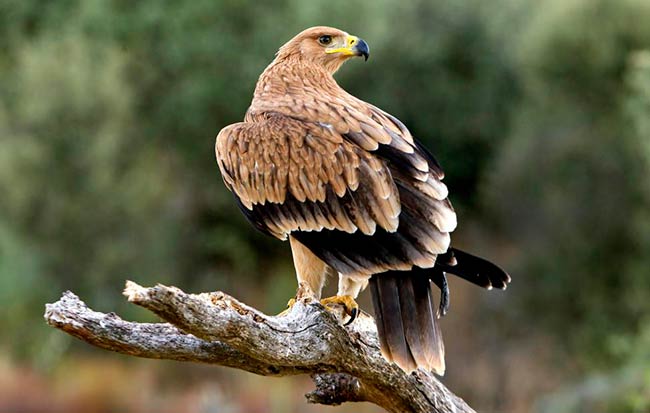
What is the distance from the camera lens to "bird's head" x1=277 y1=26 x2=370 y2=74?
6480 mm

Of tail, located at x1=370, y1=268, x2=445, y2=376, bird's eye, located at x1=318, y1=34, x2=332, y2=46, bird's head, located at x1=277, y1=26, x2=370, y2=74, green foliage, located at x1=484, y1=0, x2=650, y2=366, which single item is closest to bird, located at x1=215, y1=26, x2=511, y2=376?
tail, located at x1=370, y1=268, x2=445, y2=376

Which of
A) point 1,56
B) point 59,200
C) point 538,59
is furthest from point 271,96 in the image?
point 1,56

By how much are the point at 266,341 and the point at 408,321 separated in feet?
2.23

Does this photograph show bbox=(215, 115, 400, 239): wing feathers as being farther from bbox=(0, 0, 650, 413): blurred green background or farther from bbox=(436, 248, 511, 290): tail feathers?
bbox=(0, 0, 650, 413): blurred green background

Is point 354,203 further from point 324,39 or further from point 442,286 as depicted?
point 324,39

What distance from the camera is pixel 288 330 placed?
5.07 m

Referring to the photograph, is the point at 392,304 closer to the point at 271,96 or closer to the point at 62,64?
the point at 271,96

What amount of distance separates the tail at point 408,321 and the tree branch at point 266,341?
0.93 feet

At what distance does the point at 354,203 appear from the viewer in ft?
17.8

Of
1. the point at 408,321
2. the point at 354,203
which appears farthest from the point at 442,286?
the point at 354,203

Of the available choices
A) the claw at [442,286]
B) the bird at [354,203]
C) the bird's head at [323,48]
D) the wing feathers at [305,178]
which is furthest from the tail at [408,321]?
the bird's head at [323,48]

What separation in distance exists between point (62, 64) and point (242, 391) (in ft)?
21.9

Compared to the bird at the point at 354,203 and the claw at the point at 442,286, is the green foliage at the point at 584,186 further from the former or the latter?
the claw at the point at 442,286

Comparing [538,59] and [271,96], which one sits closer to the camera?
[271,96]
